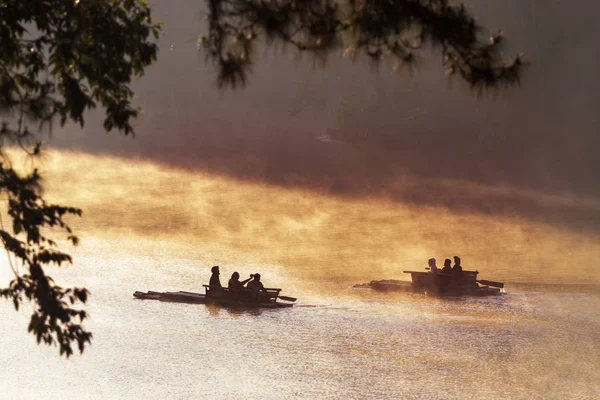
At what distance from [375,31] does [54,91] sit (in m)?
4.32

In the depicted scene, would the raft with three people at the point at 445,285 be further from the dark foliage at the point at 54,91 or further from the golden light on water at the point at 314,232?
the dark foliage at the point at 54,91

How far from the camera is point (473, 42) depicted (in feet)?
42.8

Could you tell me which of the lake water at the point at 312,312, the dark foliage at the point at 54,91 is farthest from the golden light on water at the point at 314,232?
the dark foliage at the point at 54,91

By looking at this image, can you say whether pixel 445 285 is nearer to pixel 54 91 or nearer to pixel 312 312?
pixel 312 312

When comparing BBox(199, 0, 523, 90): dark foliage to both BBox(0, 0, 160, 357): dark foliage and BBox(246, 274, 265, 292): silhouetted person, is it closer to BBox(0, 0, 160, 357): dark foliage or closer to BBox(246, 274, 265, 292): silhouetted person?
BBox(0, 0, 160, 357): dark foliage

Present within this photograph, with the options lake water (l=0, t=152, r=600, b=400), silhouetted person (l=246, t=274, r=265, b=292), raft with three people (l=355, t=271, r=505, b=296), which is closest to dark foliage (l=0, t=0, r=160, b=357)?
lake water (l=0, t=152, r=600, b=400)

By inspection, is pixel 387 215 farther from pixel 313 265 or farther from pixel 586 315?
pixel 586 315

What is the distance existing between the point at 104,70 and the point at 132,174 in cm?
7931

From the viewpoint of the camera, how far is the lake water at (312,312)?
2903 centimetres

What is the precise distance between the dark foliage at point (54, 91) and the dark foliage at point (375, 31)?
1340 mm

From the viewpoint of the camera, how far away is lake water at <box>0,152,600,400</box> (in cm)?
2903

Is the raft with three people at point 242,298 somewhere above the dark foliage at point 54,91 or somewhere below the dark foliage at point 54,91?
below

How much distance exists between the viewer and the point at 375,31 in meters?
13.1

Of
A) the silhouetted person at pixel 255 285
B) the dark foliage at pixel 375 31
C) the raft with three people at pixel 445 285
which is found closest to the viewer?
the dark foliage at pixel 375 31
